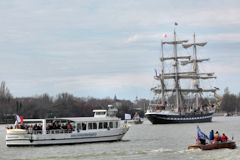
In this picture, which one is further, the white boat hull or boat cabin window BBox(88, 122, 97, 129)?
boat cabin window BBox(88, 122, 97, 129)

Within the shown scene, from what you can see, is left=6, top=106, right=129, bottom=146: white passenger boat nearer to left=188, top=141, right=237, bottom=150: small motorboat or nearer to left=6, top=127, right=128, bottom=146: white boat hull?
left=6, top=127, right=128, bottom=146: white boat hull

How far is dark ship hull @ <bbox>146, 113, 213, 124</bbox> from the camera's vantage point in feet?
575

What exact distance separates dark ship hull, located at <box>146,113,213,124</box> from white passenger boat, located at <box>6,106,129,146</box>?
316ft

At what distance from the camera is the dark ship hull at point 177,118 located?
6900 inches

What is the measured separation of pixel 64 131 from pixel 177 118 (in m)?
108

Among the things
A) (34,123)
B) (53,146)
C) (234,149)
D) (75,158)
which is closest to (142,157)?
(75,158)

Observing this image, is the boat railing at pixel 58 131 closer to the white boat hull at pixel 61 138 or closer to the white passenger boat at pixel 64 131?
the white passenger boat at pixel 64 131

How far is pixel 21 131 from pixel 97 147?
32.4 feet

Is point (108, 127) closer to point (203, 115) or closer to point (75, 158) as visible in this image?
point (75, 158)

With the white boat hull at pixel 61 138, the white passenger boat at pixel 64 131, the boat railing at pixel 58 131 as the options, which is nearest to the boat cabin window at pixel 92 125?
the white passenger boat at pixel 64 131

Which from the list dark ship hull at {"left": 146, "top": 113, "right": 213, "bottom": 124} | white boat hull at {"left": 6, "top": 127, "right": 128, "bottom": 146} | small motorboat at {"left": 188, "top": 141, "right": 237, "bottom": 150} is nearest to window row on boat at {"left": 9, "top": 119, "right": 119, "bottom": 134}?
white boat hull at {"left": 6, "top": 127, "right": 128, "bottom": 146}

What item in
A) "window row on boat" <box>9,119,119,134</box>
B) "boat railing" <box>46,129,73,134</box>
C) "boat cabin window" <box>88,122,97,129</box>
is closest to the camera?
"window row on boat" <box>9,119,119,134</box>

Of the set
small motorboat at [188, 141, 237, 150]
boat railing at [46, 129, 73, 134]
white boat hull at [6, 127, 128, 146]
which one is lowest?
small motorboat at [188, 141, 237, 150]

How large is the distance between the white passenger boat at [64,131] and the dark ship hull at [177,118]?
9637 cm
